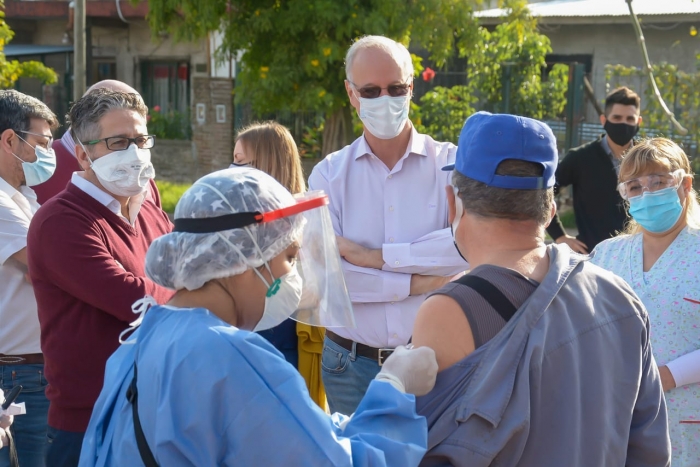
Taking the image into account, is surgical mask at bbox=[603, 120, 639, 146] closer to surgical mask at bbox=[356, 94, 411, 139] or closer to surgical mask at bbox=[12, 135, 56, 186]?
surgical mask at bbox=[356, 94, 411, 139]

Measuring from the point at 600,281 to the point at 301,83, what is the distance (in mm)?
9204

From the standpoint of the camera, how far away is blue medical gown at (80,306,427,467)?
171cm

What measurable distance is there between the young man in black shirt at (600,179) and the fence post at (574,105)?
22.3ft

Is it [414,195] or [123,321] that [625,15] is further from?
[123,321]

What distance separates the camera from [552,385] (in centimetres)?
186

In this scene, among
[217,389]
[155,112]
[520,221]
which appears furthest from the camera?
[155,112]

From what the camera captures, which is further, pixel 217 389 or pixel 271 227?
pixel 271 227

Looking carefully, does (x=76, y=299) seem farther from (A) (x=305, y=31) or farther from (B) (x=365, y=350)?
(A) (x=305, y=31)

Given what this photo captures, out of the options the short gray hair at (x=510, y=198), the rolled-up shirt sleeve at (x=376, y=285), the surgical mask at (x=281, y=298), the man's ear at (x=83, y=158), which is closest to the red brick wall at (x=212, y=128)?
the man's ear at (x=83, y=158)

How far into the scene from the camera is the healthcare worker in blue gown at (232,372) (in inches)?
67.6

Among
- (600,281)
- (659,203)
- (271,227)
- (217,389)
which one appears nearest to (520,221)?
(600,281)

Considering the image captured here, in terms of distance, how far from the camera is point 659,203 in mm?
3301

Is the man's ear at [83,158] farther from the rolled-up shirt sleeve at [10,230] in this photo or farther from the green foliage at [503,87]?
the green foliage at [503,87]

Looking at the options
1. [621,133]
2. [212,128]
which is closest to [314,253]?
[621,133]
